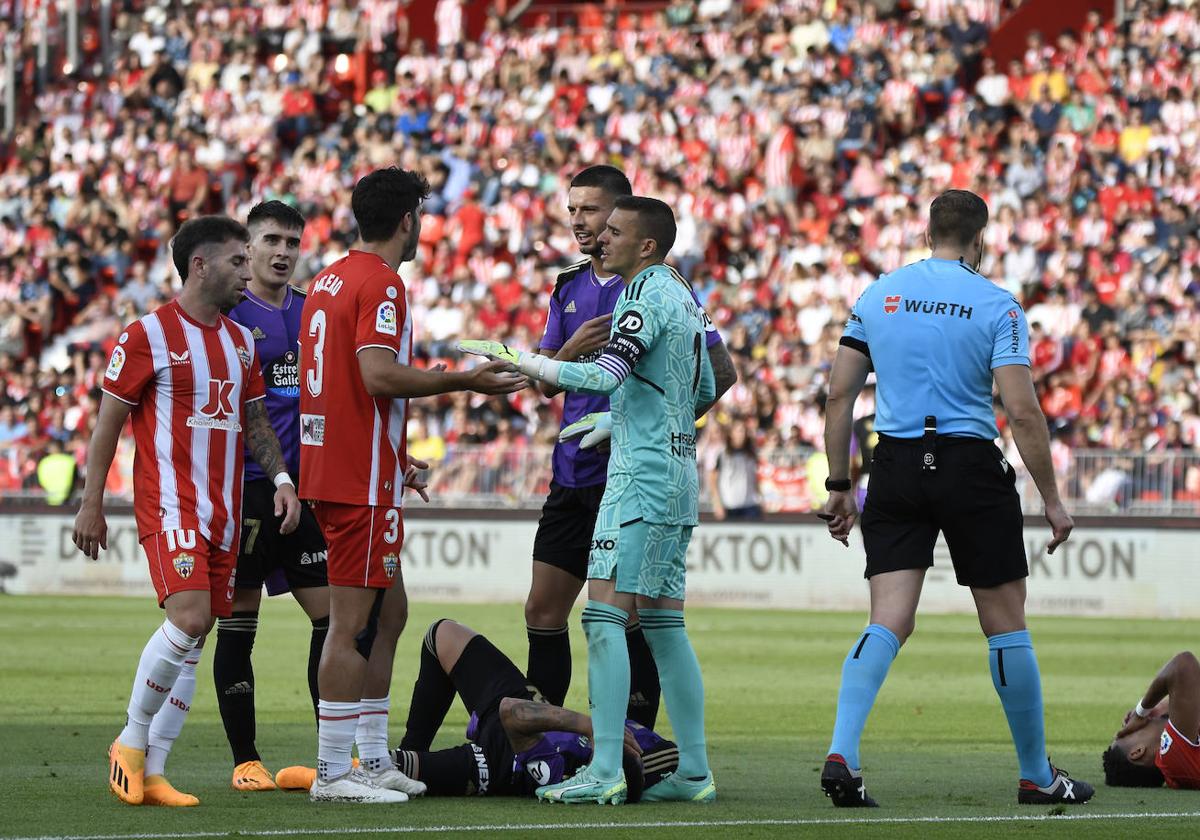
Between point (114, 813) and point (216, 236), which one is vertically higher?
point (216, 236)

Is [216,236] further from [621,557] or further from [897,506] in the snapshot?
[897,506]

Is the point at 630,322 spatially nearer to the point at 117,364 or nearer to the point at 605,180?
the point at 605,180

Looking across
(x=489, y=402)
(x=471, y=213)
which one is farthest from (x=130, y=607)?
(x=471, y=213)

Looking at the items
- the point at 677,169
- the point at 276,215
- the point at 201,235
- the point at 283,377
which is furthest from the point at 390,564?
the point at 677,169

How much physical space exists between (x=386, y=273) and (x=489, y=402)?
1881 cm

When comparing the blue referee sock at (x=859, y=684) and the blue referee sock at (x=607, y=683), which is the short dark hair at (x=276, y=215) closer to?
the blue referee sock at (x=607, y=683)

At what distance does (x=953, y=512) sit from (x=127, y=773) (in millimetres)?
3345

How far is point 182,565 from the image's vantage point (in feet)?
25.3

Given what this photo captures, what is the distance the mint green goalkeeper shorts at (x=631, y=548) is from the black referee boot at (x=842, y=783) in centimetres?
94

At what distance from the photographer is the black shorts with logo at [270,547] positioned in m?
8.84

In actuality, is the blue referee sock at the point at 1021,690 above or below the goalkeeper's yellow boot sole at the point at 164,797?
above

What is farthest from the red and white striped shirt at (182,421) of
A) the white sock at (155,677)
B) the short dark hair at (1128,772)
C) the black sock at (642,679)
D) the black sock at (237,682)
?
the short dark hair at (1128,772)

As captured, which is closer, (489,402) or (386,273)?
(386,273)

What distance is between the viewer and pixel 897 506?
7785mm
